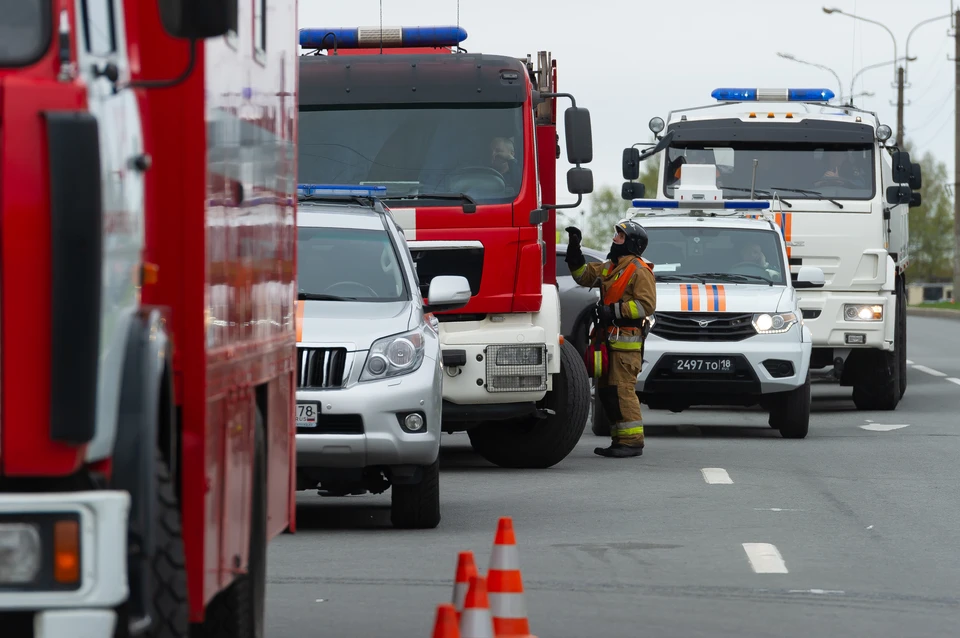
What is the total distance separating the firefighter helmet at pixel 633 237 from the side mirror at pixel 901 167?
6.33 meters

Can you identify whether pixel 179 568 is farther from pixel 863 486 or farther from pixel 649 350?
pixel 649 350

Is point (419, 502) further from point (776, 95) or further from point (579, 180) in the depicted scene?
point (776, 95)

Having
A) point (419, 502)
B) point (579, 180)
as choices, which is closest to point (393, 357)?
point (419, 502)

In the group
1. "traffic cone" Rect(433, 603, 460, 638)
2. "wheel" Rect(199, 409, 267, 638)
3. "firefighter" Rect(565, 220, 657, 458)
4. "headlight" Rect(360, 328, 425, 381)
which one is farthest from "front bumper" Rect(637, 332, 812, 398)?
"traffic cone" Rect(433, 603, 460, 638)

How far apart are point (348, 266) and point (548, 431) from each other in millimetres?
3403

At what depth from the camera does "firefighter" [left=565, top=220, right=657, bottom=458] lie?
1595 centimetres

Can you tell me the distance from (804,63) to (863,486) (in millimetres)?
40815

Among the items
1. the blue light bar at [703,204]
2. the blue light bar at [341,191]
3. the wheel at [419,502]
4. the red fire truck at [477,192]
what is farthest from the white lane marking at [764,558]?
the blue light bar at [703,204]

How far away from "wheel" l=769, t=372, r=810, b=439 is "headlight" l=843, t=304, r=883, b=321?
3.34m

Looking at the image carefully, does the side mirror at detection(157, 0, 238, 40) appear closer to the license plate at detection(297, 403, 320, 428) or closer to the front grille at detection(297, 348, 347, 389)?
the license plate at detection(297, 403, 320, 428)

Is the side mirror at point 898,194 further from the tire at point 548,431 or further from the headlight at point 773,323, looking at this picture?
the tire at point 548,431

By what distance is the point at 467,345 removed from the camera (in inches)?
554

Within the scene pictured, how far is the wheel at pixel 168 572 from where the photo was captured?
4.68m

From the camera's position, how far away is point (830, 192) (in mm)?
21656
